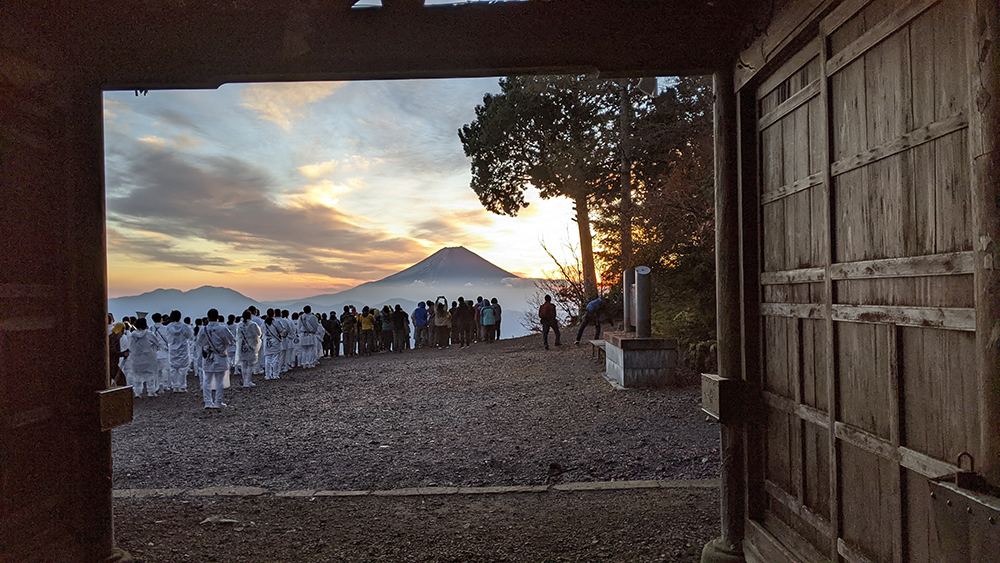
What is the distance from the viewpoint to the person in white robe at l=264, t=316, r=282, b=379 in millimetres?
14953

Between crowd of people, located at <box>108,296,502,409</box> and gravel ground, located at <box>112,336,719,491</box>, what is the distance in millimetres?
789

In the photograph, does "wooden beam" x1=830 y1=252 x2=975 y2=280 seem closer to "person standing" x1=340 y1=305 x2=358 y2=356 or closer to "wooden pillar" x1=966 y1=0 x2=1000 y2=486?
"wooden pillar" x1=966 y1=0 x2=1000 y2=486

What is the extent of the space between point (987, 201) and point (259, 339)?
13635 millimetres

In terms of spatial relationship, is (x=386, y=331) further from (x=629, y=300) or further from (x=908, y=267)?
(x=908, y=267)

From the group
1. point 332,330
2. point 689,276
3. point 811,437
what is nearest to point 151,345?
point 332,330

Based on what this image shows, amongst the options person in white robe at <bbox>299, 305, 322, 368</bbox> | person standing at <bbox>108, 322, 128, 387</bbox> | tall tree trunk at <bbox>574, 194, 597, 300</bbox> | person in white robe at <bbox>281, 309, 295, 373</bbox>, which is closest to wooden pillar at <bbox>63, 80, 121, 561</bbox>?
person standing at <bbox>108, 322, 128, 387</bbox>

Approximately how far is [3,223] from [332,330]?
17560 millimetres

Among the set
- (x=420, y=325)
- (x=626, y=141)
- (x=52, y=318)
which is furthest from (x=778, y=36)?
(x=420, y=325)

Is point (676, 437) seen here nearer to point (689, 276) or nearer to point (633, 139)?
point (689, 276)

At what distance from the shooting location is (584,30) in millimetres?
3533

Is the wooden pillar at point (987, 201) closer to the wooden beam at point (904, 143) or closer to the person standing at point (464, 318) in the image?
the wooden beam at point (904, 143)

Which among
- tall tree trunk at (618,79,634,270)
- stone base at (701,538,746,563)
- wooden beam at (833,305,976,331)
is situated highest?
tall tree trunk at (618,79,634,270)

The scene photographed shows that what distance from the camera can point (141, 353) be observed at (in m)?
12.2

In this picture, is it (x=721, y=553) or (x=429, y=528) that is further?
(x=429, y=528)
